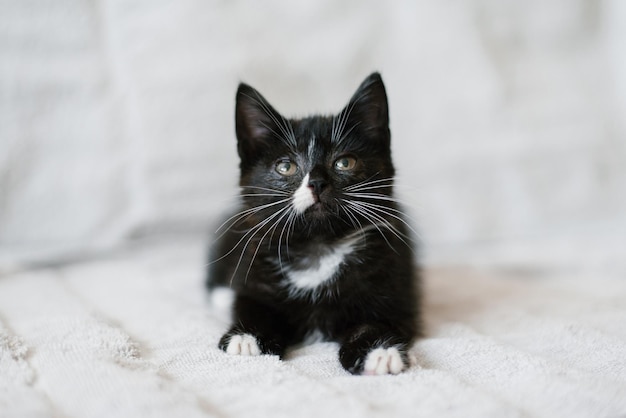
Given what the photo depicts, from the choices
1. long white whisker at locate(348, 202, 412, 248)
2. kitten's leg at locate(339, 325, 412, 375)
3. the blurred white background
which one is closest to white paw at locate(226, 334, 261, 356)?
kitten's leg at locate(339, 325, 412, 375)

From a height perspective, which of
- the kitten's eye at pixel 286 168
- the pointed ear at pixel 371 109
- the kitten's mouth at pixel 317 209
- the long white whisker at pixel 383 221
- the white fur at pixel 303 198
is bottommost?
the long white whisker at pixel 383 221

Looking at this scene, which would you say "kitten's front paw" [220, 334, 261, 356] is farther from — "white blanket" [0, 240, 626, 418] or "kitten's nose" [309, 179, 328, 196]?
"kitten's nose" [309, 179, 328, 196]

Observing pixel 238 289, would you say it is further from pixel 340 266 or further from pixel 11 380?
pixel 11 380

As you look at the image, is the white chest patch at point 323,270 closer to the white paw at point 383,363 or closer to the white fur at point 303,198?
the white fur at point 303,198

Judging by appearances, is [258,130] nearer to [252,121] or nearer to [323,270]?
[252,121]

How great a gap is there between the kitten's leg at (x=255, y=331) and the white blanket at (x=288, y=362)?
0.14 feet

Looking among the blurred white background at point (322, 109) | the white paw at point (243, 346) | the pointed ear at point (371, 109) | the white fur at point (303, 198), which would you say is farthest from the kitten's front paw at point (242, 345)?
the blurred white background at point (322, 109)

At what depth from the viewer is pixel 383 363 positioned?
1.13 metres

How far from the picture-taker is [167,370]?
115 cm

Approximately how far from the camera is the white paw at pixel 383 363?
1125 millimetres

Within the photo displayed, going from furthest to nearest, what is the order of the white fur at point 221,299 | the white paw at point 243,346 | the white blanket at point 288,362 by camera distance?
the white fur at point 221,299 → the white paw at point 243,346 → the white blanket at point 288,362

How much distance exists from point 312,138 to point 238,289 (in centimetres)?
45

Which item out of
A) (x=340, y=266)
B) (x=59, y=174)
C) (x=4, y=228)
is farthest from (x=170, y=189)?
(x=340, y=266)

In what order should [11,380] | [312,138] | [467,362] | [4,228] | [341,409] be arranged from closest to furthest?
[341,409] → [11,380] → [467,362] → [312,138] → [4,228]
